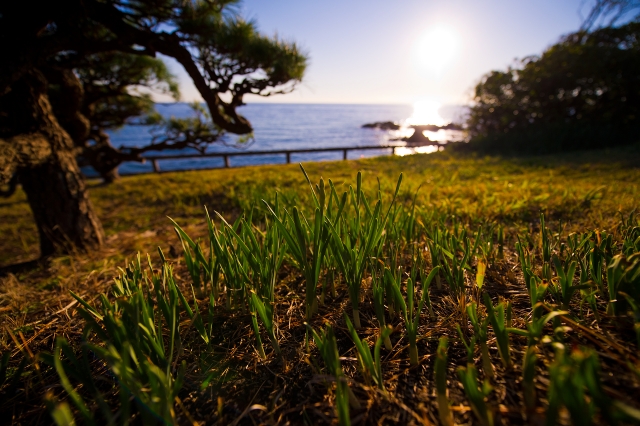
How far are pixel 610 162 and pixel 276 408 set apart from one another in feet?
20.5

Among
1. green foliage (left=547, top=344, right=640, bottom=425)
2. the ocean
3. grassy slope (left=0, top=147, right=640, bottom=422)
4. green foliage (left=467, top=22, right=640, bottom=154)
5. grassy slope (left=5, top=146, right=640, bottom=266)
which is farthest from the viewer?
the ocean

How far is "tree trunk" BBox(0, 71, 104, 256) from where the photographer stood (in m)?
2.25

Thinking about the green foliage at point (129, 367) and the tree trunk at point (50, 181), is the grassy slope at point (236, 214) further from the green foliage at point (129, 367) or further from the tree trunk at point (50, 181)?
the tree trunk at point (50, 181)

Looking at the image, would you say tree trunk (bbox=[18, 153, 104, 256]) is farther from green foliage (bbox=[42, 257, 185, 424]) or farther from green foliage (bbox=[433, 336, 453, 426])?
green foliage (bbox=[433, 336, 453, 426])

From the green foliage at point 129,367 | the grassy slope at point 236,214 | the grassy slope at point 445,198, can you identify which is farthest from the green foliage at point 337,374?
the grassy slope at point 445,198

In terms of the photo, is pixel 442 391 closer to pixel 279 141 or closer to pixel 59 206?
pixel 59 206

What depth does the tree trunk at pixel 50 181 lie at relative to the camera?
2.25 metres

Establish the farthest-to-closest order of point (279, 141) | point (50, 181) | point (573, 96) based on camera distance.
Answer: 1. point (279, 141)
2. point (573, 96)
3. point (50, 181)

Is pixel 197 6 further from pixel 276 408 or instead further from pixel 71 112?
pixel 276 408

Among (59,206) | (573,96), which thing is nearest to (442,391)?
(59,206)

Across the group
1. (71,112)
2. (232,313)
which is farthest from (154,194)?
(232,313)

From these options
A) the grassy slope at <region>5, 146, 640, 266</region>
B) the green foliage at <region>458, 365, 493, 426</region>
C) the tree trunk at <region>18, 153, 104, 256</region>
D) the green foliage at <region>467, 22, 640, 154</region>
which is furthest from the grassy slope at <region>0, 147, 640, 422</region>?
the green foliage at <region>467, 22, 640, 154</region>

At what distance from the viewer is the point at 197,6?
2.79 metres

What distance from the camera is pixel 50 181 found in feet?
7.57
